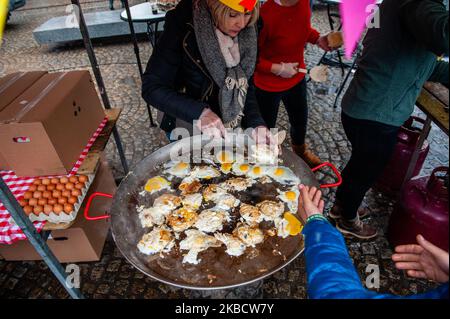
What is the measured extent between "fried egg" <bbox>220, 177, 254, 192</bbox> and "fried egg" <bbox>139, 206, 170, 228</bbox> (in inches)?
20.7

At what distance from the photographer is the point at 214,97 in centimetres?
258

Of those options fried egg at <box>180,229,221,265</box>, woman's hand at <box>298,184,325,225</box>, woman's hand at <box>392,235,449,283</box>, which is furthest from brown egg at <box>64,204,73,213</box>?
woman's hand at <box>392,235,449,283</box>

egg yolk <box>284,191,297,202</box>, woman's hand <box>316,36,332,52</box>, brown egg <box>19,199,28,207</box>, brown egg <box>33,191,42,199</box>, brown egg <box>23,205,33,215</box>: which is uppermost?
woman's hand <box>316,36,332,52</box>

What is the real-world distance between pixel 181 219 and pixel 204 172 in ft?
1.75

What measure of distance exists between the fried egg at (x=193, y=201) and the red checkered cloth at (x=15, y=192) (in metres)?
0.99

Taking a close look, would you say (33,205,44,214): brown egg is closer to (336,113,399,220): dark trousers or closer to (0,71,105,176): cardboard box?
(0,71,105,176): cardboard box

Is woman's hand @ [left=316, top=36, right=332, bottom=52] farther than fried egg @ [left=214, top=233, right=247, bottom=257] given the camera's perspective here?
Yes

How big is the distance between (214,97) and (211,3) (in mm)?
737

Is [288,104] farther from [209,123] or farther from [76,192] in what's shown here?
[76,192]

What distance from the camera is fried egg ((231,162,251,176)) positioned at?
264 cm

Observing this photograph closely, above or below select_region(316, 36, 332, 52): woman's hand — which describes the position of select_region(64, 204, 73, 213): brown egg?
below

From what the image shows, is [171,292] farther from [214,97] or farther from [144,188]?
[214,97]

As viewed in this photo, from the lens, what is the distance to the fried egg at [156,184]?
7.95ft
